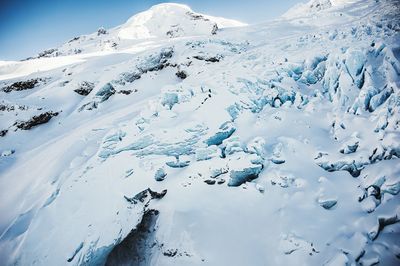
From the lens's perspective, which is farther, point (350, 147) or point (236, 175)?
point (236, 175)

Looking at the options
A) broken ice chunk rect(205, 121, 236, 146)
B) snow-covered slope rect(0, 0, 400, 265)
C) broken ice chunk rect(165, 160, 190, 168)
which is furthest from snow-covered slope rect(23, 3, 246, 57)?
broken ice chunk rect(165, 160, 190, 168)

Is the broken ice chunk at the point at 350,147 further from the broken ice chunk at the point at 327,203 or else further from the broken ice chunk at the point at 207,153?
the broken ice chunk at the point at 207,153

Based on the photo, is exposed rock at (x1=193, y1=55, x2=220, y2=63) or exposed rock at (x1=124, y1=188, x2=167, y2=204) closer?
exposed rock at (x1=124, y1=188, x2=167, y2=204)

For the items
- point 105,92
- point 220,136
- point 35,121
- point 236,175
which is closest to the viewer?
point 236,175

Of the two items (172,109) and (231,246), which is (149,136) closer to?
(172,109)

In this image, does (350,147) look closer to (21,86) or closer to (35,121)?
(35,121)

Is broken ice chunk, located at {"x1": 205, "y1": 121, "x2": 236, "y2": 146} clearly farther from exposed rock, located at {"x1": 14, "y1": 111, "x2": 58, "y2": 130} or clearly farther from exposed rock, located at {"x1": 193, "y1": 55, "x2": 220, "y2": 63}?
exposed rock, located at {"x1": 14, "y1": 111, "x2": 58, "y2": 130}

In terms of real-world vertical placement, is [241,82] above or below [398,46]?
below

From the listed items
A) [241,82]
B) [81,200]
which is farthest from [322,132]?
[81,200]

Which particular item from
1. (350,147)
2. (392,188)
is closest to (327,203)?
(392,188)
